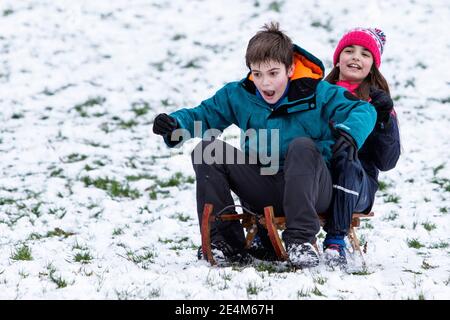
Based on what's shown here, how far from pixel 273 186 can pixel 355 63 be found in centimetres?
135

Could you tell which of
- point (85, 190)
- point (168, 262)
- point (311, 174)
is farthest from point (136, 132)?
point (311, 174)

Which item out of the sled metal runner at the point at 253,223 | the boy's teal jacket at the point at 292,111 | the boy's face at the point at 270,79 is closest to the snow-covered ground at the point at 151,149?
the sled metal runner at the point at 253,223

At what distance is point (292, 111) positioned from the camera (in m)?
4.20

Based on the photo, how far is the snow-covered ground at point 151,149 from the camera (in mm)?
3648

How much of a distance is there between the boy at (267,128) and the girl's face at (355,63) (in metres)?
0.69

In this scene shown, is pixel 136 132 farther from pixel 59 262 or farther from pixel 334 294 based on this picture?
pixel 334 294

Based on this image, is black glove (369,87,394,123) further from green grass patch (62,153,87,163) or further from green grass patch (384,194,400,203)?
green grass patch (62,153,87,163)

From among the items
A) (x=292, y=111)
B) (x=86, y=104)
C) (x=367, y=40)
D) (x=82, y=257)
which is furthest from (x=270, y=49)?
(x=86, y=104)

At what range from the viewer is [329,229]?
4.28 meters

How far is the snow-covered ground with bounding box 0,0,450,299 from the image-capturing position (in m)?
3.65

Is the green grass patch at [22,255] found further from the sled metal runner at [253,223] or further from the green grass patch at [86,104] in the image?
the green grass patch at [86,104]

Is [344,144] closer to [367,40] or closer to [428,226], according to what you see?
[367,40]

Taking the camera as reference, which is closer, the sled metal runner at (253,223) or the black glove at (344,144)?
the black glove at (344,144)

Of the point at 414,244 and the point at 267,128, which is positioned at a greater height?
the point at 267,128
